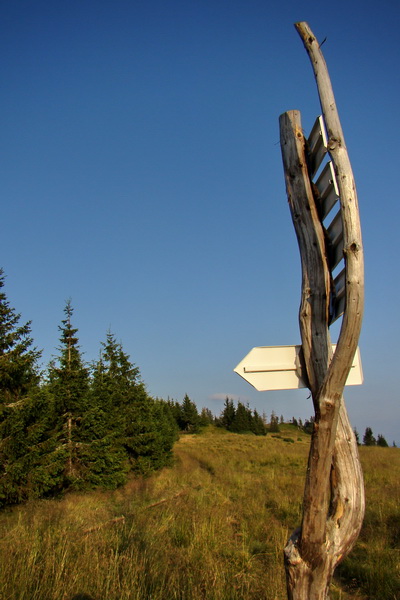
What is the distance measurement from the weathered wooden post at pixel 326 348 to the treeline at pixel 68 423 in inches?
445

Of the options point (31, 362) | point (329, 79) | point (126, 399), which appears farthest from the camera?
point (126, 399)

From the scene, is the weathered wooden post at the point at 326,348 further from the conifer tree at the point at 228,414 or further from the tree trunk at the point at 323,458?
the conifer tree at the point at 228,414

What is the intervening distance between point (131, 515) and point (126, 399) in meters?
13.1

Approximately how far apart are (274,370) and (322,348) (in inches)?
14.3

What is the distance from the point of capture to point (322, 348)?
2605 mm

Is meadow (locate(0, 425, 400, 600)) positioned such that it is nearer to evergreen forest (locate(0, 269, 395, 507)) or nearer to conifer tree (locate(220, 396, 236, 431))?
evergreen forest (locate(0, 269, 395, 507))

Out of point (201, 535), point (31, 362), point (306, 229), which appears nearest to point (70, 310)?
point (31, 362)

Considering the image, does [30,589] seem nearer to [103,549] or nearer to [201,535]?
[103,549]

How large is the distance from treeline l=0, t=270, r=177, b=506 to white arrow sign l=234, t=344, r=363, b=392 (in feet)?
36.4

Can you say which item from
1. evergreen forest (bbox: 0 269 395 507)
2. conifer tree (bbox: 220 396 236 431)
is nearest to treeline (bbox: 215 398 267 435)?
conifer tree (bbox: 220 396 236 431)

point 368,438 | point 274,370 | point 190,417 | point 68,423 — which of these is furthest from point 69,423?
point 368,438

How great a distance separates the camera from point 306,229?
2758 millimetres

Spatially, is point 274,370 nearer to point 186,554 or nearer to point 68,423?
point 186,554

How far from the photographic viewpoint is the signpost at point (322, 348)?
226 cm
